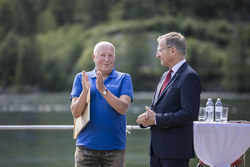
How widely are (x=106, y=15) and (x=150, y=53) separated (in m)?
29.7

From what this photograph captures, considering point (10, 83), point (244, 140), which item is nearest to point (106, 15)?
point (10, 83)

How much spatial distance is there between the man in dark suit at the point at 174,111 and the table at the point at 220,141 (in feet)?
1.69

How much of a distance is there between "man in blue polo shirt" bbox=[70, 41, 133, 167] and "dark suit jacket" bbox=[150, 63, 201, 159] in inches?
10.6

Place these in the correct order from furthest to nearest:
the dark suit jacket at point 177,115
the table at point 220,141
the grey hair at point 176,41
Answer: the table at point 220,141 → the grey hair at point 176,41 → the dark suit jacket at point 177,115

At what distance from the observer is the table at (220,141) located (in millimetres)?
3766

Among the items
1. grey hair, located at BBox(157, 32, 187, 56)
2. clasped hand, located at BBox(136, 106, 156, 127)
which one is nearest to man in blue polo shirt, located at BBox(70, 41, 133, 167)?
clasped hand, located at BBox(136, 106, 156, 127)

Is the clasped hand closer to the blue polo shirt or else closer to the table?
the blue polo shirt

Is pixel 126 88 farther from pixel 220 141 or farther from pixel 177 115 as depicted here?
pixel 220 141

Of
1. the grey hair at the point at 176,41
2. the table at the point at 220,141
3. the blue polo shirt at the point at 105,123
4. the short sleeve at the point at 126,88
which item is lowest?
the table at the point at 220,141

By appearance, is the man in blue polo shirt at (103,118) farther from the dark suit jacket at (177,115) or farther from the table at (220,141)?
the table at (220,141)

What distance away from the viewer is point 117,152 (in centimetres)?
342

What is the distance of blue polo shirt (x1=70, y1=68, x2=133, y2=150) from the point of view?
133 inches

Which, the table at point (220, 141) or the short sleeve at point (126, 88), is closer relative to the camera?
the short sleeve at point (126, 88)

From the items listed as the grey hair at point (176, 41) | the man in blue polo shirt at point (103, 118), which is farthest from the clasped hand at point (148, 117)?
the grey hair at point (176, 41)
